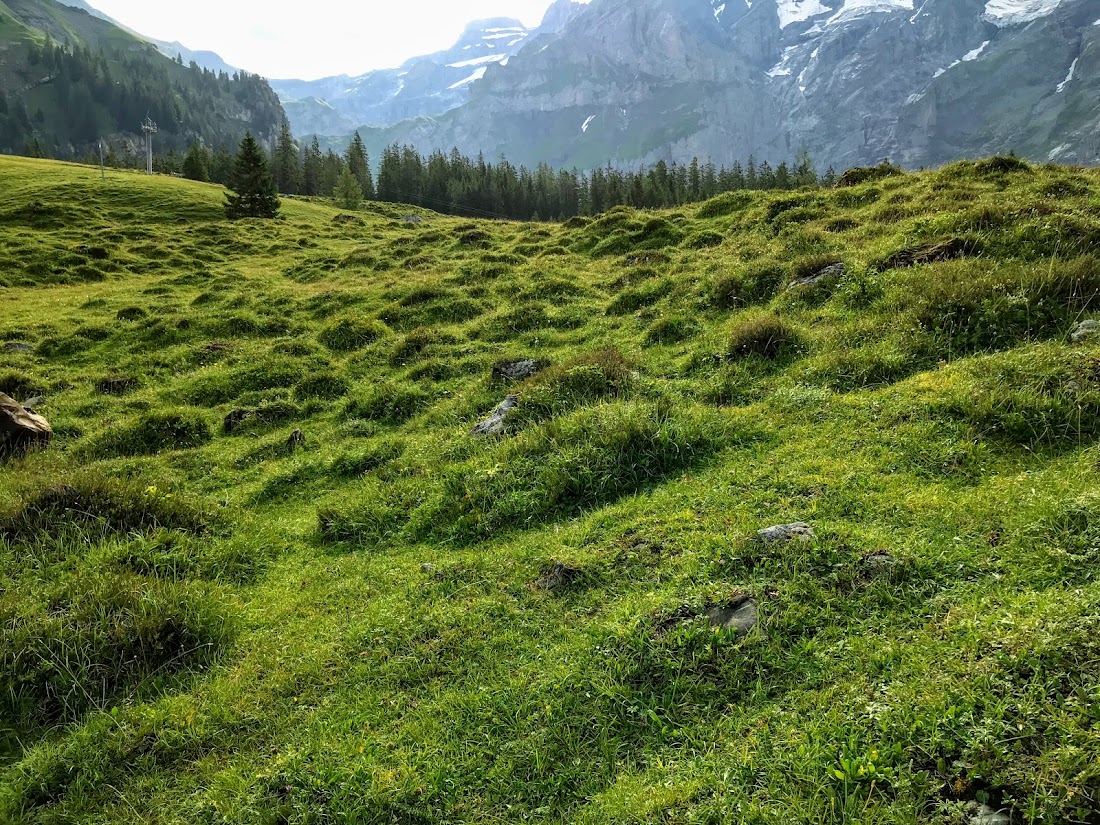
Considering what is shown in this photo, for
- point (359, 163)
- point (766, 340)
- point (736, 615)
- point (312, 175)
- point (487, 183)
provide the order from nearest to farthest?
point (736, 615)
point (766, 340)
point (359, 163)
point (312, 175)
point (487, 183)

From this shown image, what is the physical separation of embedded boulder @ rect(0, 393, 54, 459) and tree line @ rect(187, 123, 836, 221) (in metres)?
106

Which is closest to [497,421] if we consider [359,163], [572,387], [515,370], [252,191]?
[572,387]

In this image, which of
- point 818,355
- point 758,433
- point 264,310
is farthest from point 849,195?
point 264,310

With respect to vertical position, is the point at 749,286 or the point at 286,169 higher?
the point at 286,169

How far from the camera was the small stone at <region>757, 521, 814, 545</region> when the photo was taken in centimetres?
656

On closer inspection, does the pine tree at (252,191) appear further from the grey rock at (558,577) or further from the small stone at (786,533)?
the small stone at (786,533)

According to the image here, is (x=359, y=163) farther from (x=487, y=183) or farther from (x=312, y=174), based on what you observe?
(x=487, y=183)

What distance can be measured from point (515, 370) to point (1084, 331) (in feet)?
36.7

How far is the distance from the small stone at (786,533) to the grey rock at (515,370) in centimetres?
879

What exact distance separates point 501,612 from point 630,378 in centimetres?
691

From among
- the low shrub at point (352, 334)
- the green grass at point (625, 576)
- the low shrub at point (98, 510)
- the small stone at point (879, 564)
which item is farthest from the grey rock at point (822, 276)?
the low shrub at point (98, 510)

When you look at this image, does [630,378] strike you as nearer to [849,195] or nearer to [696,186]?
[849,195]

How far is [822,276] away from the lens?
48.8 feet

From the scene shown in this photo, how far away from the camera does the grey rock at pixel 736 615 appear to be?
18.8 ft
